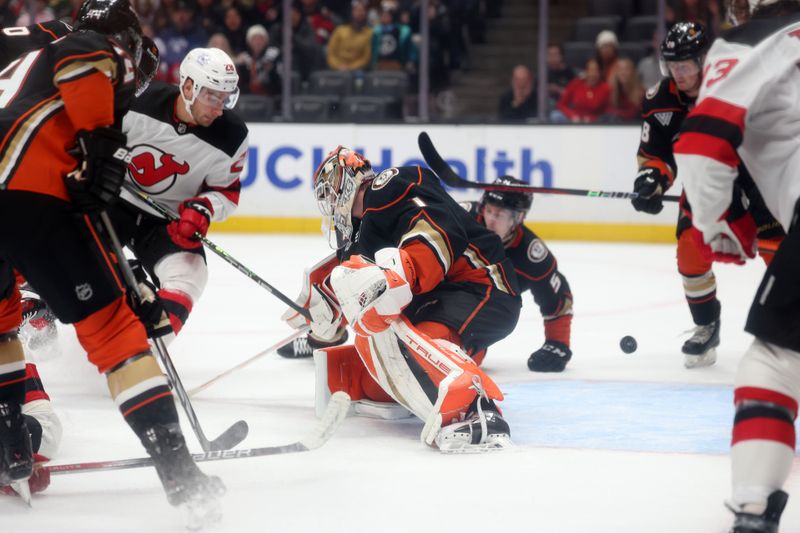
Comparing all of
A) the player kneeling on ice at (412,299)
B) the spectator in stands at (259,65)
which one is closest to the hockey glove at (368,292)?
the player kneeling on ice at (412,299)

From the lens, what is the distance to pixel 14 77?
2.40 m

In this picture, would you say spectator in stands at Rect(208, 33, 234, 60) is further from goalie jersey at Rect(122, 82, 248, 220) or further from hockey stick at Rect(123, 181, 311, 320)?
hockey stick at Rect(123, 181, 311, 320)

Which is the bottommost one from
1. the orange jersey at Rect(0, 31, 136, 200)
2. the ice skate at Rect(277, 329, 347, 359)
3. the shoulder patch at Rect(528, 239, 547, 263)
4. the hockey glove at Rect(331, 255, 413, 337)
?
the ice skate at Rect(277, 329, 347, 359)

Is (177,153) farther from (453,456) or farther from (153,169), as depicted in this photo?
(453,456)

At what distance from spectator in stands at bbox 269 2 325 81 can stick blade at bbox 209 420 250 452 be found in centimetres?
599

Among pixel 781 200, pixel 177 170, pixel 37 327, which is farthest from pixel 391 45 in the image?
pixel 781 200

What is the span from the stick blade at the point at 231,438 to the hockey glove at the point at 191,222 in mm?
928

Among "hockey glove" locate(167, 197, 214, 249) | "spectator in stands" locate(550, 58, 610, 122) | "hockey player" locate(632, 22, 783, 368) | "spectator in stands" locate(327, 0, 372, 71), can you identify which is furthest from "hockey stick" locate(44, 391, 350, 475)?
"spectator in stands" locate(327, 0, 372, 71)

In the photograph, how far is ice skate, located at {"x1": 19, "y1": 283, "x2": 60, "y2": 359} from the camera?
389cm

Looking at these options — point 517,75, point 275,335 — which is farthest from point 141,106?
point 517,75

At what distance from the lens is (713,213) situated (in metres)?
2.09

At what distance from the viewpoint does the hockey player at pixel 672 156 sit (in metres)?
3.94

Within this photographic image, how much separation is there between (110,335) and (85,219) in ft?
0.78

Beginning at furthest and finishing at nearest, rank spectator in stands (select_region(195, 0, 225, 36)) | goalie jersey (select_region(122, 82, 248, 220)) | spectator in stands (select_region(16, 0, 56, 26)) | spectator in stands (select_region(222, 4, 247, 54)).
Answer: spectator in stands (select_region(195, 0, 225, 36))
spectator in stands (select_region(222, 4, 247, 54))
spectator in stands (select_region(16, 0, 56, 26))
goalie jersey (select_region(122, 82, 248, 220))
